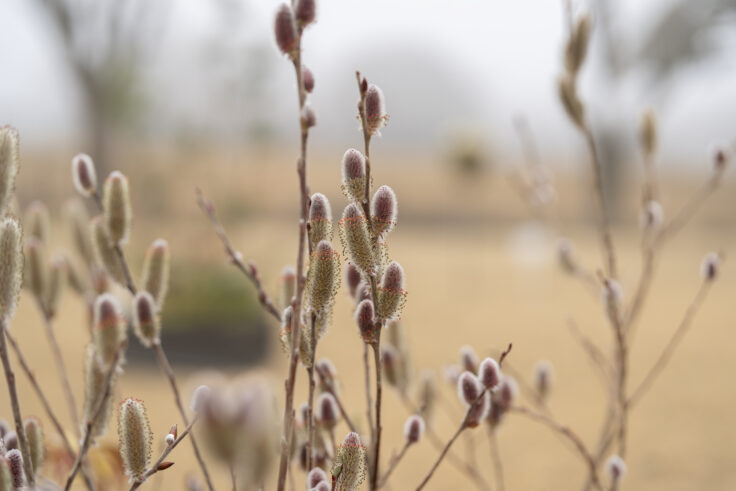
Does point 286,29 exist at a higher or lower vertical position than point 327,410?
higher

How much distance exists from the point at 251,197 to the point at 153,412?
5.33 ft

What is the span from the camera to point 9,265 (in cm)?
32

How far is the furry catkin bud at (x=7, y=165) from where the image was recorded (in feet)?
1.08

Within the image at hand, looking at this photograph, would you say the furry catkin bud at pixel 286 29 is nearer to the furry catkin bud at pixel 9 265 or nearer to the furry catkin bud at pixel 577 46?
the furry catkin bud at pixel 9 265

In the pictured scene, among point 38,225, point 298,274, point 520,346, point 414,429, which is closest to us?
point 298,274

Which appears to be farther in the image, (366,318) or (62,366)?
(62,366)

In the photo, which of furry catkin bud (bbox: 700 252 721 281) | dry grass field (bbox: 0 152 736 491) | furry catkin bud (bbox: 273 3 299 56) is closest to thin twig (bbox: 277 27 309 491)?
furry catkin bud (bbox: 273 3 299 56)

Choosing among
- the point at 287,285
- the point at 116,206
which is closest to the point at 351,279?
the point at 287,285

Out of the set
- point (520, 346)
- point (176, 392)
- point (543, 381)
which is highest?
point (176, 392)

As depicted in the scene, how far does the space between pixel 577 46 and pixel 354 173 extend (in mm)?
268

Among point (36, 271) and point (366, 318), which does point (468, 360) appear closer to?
point (366, 318)

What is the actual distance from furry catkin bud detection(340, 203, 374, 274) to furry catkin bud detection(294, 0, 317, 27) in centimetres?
8

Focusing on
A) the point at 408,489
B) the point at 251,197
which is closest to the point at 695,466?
the point at 408,489

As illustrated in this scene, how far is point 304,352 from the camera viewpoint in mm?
347
